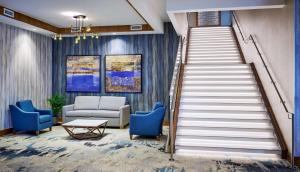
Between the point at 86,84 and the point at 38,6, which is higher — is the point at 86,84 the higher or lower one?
the lower one

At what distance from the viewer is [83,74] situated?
1020 cm

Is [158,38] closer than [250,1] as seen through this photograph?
No

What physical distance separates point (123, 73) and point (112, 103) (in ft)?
3.65

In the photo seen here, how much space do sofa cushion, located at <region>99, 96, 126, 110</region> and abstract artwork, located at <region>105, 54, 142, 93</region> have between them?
0.40 m

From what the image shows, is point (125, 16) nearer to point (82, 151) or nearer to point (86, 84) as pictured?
point (86, 84)

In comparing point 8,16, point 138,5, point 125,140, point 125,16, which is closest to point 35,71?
point 8,16

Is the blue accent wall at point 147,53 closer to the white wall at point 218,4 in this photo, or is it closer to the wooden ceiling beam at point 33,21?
the wooden ceiling beam at point 33,21

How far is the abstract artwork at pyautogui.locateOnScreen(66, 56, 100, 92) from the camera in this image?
1012cm

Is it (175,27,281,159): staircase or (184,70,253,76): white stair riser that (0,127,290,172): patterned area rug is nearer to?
(175,27,281,159): staircase

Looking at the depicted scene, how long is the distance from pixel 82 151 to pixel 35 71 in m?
4.65

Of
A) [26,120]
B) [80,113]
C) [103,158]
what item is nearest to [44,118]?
[26,120]

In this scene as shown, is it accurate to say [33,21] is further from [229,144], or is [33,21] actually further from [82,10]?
[229,144]

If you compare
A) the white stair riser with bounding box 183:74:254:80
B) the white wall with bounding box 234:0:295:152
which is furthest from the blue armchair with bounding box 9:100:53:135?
the white wall with bounding box 234:0:295:152

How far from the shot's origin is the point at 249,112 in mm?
6449
